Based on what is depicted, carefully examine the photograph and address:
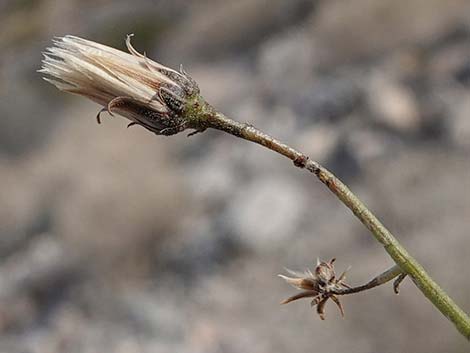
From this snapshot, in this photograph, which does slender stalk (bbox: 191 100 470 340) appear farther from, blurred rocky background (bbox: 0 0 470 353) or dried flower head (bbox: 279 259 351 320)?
blurred rocky background (bbox: 0 0 470 353)

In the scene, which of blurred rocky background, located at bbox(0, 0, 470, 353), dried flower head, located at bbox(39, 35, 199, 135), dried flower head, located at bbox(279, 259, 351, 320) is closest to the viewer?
dried flower head, located at bbox(39, 35, 199, 135)

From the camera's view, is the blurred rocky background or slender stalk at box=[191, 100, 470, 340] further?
the blurred rocky background

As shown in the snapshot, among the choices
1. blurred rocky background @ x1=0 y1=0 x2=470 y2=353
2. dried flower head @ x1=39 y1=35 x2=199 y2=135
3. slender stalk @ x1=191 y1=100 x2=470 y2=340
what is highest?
blurred rocky background @ x1=0 y1=0 x2=470 y2=353

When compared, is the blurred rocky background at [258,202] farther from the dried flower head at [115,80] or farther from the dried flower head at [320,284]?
the dried flower head at [115,80]

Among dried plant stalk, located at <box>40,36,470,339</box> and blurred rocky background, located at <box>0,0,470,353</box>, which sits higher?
blurred rocky background, located at <box>0,0,470,353</box>

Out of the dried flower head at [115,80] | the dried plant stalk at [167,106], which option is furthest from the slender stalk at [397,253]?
the dried flower head at [115,80]

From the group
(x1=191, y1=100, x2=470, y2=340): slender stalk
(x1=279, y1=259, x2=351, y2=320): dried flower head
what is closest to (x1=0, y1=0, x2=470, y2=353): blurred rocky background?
(x1=279, y1=259, x2=351, y2=320): dried flower head

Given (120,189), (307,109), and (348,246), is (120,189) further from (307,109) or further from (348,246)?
(348,246)

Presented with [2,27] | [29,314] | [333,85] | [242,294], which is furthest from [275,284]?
[2,27]

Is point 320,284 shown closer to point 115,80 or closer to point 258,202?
point 115,80
